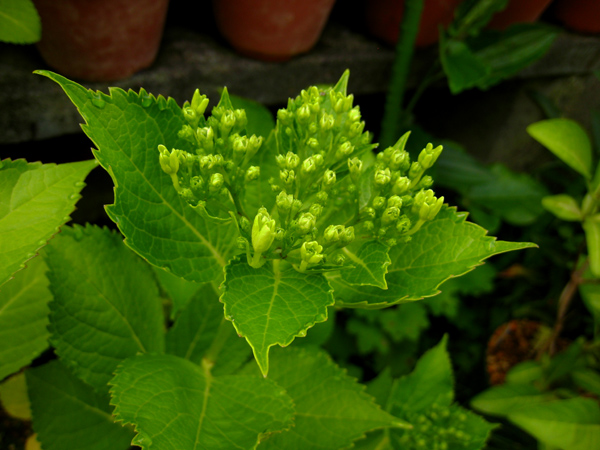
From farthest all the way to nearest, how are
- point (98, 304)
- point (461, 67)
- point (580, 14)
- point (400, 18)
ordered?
1. point (580, 14)
2. point (400, 18)
3. point (461, 67)
4. point (98, 304)

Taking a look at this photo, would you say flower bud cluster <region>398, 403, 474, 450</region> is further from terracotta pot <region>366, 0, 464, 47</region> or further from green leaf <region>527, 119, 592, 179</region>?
terracotta pot <region>366, 0, 464, 47</region>

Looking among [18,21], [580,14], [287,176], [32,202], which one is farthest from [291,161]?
[580,14]

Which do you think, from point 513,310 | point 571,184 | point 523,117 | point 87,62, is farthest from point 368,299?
point 523,117

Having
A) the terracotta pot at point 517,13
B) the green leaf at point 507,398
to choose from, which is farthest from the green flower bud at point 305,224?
the terracotta pot at point 517,13

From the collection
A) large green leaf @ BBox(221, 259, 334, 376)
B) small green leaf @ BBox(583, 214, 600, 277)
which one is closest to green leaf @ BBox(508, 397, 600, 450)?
small green leaf @ BBox(583, 214, 600, 277)

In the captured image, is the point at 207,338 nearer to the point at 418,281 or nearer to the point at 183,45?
the point at 418,281

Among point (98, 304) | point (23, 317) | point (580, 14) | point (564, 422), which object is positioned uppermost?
point (580, 14)

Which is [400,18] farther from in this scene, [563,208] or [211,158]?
[211,158]
